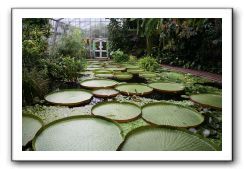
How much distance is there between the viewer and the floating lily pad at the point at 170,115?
6.61ft

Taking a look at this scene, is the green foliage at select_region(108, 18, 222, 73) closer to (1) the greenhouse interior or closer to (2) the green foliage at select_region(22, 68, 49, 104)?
(1) the greenhouse interior

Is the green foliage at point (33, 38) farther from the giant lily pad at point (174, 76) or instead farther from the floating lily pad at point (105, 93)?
the giant lily pad at point (174, 76)

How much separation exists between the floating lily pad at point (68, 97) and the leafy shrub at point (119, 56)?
17.7 inches

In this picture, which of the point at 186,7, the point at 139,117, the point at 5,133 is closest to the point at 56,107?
the point at 5,133

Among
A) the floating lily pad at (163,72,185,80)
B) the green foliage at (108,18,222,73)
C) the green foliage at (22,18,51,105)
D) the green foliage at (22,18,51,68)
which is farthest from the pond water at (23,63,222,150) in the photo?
the green foliage at (22,18,51,68)

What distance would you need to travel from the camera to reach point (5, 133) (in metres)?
1.98

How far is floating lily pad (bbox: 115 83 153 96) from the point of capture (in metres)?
2.44

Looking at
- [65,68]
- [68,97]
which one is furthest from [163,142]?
[65,68]

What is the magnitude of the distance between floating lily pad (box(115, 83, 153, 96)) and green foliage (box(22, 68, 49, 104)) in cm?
77

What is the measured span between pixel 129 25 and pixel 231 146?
136 centimetres

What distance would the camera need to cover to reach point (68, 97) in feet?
7.74

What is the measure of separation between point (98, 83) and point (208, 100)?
116 cm

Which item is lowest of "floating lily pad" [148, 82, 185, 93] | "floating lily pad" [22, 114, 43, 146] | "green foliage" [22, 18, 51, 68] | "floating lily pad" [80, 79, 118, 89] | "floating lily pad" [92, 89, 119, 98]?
"floating lily pad" [22, 114, 43, 146]

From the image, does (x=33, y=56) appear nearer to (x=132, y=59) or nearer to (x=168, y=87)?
(x=132, y=59)
